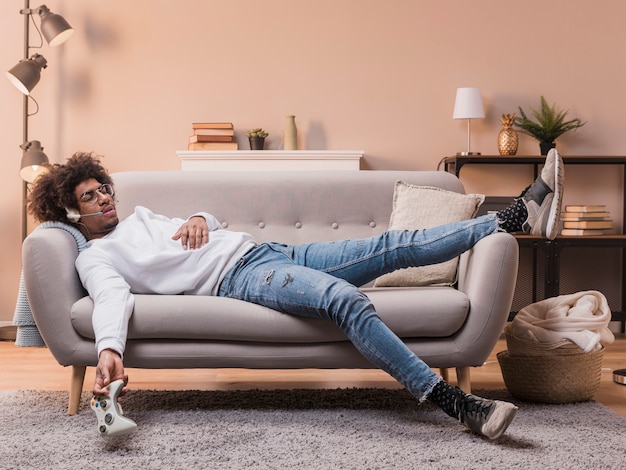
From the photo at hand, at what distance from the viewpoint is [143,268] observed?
7.64 ft

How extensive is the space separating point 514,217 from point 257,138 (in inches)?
83.9

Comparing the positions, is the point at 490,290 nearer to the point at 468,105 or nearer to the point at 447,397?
the point at 447,397

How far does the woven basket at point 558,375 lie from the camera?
7.92 ft

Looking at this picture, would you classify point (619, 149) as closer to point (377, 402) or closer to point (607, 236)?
point (607, 236)

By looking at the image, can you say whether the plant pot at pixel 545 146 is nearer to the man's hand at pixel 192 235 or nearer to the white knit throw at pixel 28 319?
the man's hand at pixel 192 235

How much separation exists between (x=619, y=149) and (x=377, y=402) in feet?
8.95

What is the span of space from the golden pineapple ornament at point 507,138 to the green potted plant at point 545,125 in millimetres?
63

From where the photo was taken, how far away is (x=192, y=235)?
7.84ft

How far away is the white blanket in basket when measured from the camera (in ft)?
8.07

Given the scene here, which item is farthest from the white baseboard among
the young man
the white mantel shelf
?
the young man

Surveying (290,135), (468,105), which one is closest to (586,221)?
(468,105)

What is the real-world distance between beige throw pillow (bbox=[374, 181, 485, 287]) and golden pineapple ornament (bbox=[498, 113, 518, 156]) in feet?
5.20

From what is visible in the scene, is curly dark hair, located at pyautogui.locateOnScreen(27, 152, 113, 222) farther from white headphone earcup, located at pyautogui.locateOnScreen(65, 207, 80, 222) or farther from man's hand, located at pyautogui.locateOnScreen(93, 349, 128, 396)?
man's hand, located at pyautogui.locateOnScreen(93, 349, 128, 396)

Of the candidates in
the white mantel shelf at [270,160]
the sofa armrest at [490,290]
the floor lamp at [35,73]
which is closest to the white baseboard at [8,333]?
the floor lamp at [35,73]
